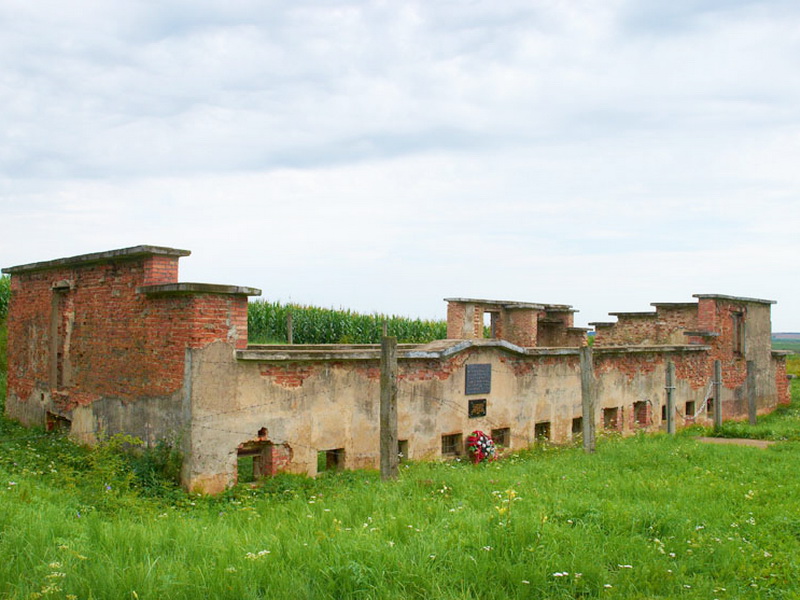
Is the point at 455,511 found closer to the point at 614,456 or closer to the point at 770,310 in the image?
the point at 614,456

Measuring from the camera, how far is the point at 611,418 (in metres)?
19.0

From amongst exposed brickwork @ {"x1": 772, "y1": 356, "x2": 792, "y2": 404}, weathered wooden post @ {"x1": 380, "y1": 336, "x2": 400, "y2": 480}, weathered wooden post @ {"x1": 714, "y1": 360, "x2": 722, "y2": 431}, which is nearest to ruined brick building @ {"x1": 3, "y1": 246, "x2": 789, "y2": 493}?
weathered wooden post @ {"x1": 380, "y1": 336, "x2": 400, "y2": 480}

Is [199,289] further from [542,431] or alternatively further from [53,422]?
[542,431]

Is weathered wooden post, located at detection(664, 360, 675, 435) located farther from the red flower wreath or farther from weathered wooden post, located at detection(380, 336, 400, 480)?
weathered wooden post, located at detection(380, 336, 400, 480)

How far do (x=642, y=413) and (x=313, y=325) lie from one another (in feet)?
55.5

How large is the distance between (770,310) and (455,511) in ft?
77.3

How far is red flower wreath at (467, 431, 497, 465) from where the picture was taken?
14.4 metres

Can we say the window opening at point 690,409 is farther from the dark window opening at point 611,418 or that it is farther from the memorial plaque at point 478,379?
the memorial plaque at point 478,379

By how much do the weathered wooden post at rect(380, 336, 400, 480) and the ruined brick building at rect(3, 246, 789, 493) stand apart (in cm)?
134

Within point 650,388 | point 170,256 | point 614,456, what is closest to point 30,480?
point 170,256

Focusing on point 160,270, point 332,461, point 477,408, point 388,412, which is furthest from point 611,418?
point 160,270

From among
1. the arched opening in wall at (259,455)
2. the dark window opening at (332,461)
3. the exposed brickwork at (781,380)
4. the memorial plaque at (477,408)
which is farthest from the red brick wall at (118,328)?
the exposed brickwork at (781,380)

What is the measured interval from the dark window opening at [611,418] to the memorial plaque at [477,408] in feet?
17.4

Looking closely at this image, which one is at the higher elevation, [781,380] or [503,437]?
[781,380]
